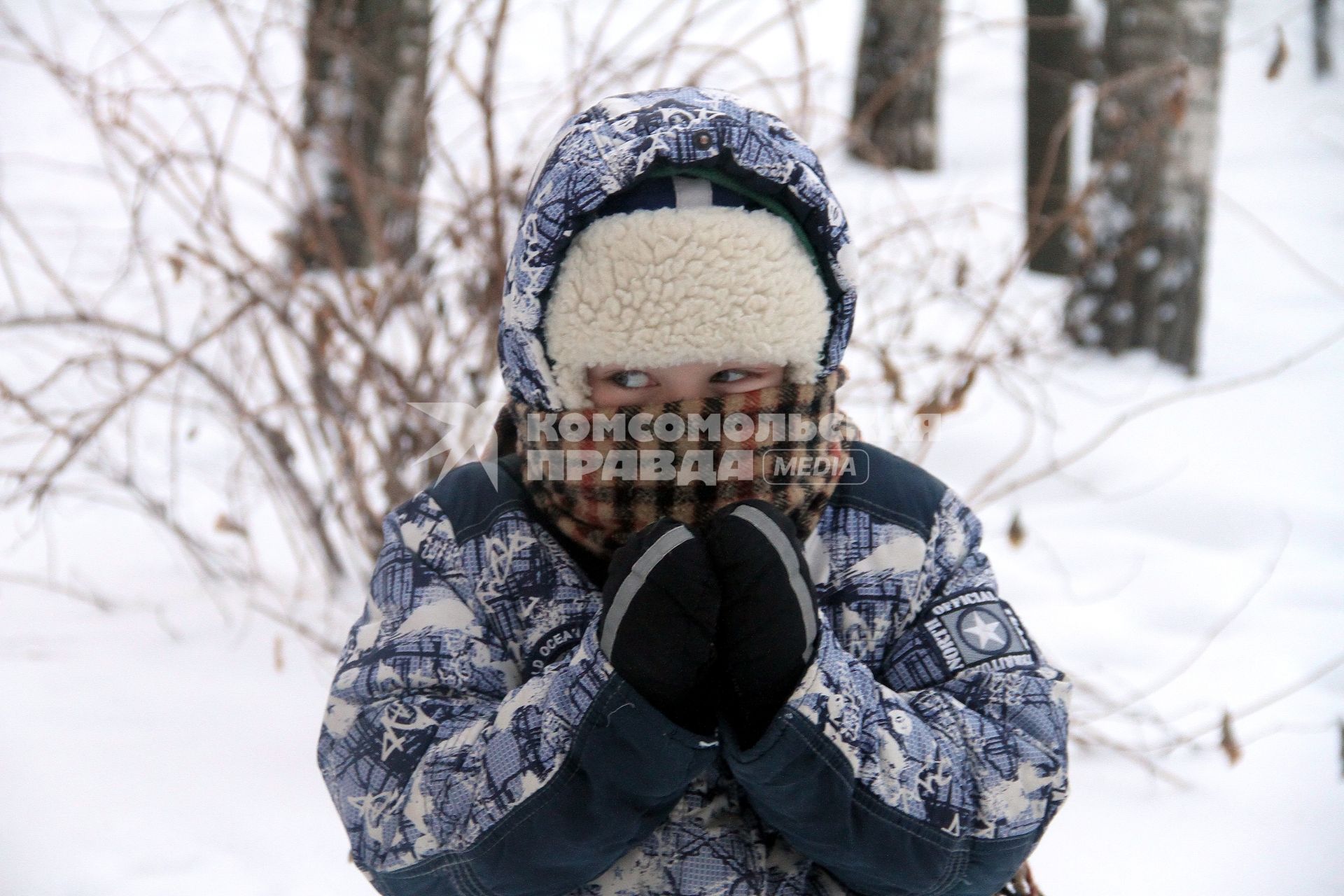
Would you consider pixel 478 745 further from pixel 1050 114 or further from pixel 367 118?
pixel 1050 114

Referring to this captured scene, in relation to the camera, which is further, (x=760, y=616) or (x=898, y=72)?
(x=898, y=72)

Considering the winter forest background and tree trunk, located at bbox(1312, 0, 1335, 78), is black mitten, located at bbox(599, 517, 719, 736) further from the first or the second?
tree trunk, located at bbox(1312, 0, 1335, 78)

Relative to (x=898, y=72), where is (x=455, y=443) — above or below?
below

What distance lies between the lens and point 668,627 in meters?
0.94

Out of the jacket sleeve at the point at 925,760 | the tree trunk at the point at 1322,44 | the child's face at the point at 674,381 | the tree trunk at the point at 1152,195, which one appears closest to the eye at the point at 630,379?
the child's face at the point at 674,381

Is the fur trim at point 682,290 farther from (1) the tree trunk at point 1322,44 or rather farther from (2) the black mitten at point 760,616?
(1) the tree trunk at point 1322,44

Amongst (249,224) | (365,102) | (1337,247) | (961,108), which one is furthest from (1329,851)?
(961,108)

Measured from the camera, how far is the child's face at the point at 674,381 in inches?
43.4

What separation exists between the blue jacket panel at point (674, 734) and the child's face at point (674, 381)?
0.18m

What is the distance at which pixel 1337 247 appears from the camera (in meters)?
6.14

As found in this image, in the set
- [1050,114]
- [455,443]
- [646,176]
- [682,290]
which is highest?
[1050,114]

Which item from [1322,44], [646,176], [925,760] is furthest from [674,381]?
[1322,44]

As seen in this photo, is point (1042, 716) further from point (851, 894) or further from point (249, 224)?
point (249, 224)

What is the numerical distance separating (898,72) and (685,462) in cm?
579
